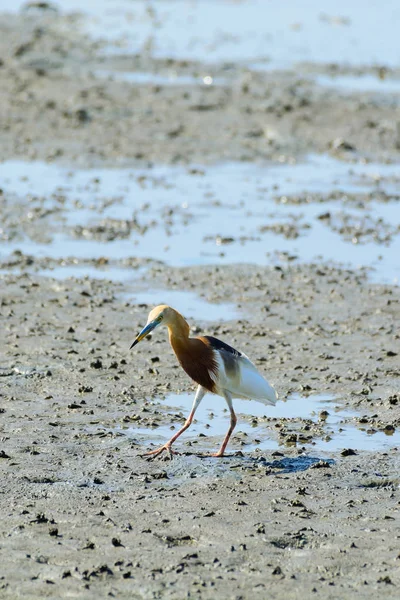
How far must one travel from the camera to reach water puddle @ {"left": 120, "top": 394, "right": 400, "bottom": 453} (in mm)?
7867

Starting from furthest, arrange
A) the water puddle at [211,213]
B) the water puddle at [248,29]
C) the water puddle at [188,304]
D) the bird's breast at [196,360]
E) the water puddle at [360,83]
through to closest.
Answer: the water puddle at [248,29], the water puddle at [360,83], the water puddle at [211,213], the water puddle at [188,304], the bird's breast at [196,360]

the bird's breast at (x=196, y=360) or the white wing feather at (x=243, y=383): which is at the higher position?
the bird's breast at (x=196, y=360)

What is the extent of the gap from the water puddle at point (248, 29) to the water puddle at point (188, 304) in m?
12.8

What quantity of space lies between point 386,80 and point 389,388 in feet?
46.7

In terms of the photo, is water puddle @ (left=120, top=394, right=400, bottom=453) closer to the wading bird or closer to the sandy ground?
the sandy ground

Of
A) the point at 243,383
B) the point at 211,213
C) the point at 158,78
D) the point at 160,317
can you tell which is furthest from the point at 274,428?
the point at 158,78

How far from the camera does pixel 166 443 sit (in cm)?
759

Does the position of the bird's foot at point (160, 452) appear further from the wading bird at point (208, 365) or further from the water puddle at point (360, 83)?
the water puddle at point (360, 83)

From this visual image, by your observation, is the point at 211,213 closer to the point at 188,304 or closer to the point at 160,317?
the point at 188,304

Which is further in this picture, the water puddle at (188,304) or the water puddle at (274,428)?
the water puddle at (188,304)

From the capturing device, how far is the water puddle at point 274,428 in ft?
25.8

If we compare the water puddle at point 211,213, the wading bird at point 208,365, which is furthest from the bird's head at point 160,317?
the water puddle at point 211,213

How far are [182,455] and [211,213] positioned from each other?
21.7 feet

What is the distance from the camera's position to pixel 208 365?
7543 millimetres
